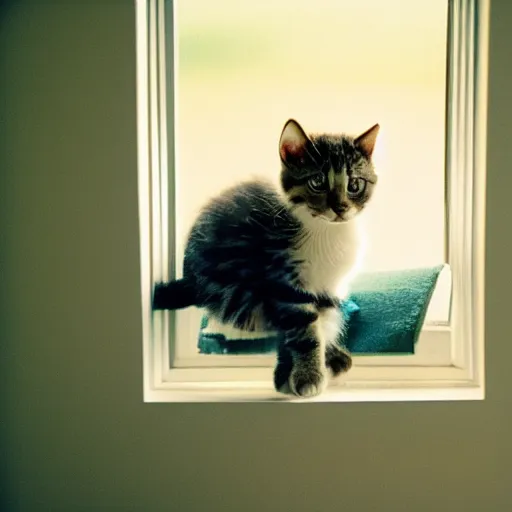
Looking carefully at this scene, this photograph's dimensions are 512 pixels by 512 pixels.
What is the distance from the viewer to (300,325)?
3.75ft

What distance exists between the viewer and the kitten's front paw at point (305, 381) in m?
1.12

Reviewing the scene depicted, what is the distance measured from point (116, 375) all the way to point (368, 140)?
0.71 metres

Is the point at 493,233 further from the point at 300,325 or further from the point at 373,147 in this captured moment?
the point at 300,325

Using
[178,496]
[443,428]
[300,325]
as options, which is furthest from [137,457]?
[443,428]

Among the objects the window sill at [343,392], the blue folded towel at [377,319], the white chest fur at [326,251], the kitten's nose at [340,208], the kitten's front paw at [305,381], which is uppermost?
the kitten's nose at [340,208]

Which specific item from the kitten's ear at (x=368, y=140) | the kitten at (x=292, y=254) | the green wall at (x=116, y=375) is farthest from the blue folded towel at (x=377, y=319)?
the kitten's ear at (x=368, y=140)

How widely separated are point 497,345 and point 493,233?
0.76 ft

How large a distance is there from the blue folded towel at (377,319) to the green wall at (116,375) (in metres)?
0.14

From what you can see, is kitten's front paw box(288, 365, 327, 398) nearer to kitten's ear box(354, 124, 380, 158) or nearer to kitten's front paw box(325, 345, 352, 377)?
kitten's front paw box(325, 345, 352, 377)

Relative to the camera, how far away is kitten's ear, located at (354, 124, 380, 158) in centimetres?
113

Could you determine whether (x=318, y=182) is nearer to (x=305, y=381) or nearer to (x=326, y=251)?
(x=326, y=251)

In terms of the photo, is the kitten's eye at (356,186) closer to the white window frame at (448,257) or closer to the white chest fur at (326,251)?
the white chest fur at (326,251)

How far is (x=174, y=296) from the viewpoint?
1166mm

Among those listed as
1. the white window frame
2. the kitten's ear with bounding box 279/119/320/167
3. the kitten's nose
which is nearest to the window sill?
the white window frame
